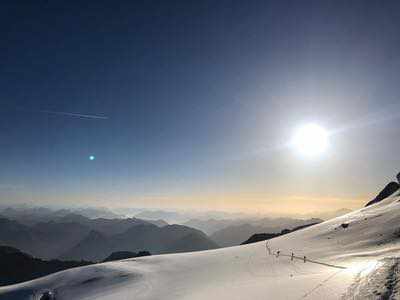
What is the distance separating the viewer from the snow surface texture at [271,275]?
13.1 m

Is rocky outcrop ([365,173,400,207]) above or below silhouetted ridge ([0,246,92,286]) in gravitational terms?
above

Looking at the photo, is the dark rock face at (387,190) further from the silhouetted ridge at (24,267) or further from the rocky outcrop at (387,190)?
the silhouetted ridge at (24,267)

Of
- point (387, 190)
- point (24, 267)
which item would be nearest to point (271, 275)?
point (387, 190)

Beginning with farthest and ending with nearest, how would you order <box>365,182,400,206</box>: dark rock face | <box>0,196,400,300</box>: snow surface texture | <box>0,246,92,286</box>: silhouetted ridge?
1. <box>0,246,92,286</box>: silhouetted ridge
2. <box>365,182,400,206</box>: dark rock face
3. <box>0,196,400,300</box>: snow surface texture

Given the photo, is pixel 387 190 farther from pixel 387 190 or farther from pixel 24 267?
pixel 24 267

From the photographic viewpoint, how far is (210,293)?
1923 cm

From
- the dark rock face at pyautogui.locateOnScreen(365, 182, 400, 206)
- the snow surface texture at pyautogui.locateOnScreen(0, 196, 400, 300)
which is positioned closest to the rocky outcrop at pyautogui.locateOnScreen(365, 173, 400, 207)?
the dark rock face at pyautogui.locateOnScreen(365, 182, 400, 206)

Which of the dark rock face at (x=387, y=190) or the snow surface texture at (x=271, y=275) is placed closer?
the snow surface texture at (x=271, y=275)

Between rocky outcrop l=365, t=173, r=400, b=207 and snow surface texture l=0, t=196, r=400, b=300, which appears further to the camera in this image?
rocky outcrop l=365, t=173, r=400, b=207

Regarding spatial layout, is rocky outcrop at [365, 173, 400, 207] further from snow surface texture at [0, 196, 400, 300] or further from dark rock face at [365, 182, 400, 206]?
snow surface texture at [0, 196, 400, 300]

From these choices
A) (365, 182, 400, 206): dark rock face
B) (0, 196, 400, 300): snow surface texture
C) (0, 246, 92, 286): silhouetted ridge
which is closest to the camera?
(0, 196, 400, 300): snow surface texture

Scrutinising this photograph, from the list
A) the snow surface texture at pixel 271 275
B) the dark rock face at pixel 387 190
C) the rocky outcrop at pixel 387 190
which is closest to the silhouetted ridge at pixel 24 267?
the rocky outcrop at pixel 387 190

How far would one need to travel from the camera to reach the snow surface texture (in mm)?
13095

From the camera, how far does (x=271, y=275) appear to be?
70.6 ft
